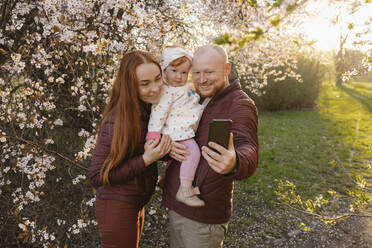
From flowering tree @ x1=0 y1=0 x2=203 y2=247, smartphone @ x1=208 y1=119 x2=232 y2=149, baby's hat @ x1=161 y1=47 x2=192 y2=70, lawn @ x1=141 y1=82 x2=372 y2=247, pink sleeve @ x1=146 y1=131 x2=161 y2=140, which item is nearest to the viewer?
smartphone @ x1=208 y1=119 x2=232 y2=149

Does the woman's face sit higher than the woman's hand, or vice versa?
the woman's face

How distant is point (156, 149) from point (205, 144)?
1.06ft

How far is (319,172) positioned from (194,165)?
19.8 ft

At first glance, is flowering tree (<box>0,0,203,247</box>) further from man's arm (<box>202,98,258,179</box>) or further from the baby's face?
man's arm (<box>202,98,258,179</box>)

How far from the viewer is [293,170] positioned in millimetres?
6863

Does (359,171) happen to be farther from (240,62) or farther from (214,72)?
(214,72)

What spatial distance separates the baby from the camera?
1830 millimetres

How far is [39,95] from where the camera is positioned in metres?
2.99

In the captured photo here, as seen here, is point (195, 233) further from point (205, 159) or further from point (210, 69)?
point (210, 69)

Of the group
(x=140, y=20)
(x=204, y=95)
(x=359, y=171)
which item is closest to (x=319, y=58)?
(x=359, y=171)

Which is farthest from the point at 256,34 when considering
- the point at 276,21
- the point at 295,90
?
the point at 295,90

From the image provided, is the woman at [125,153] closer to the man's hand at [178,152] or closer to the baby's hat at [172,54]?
the man's hand at [178,152]

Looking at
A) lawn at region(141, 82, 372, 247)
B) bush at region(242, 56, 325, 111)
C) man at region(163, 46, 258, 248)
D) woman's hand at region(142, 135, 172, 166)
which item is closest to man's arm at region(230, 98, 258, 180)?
man at region(163, 46, 258, 248)

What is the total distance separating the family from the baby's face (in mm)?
169
